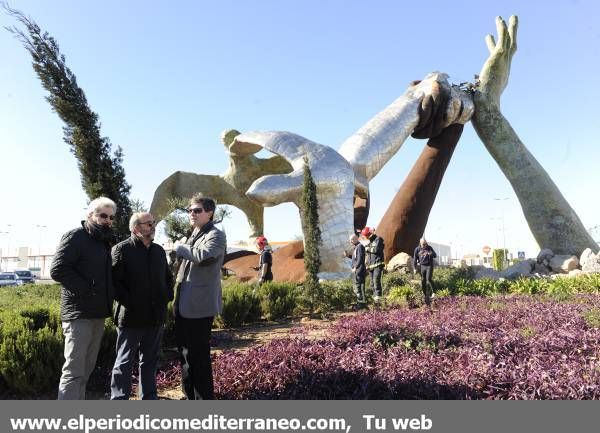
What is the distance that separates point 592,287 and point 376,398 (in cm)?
978

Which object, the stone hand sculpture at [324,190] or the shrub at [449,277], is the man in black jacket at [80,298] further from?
the stone hand sculpture at [324,190]

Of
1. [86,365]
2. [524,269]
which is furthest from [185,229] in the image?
[86,365]

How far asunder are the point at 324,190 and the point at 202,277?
11146 millimetres

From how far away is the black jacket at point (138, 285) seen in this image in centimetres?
377

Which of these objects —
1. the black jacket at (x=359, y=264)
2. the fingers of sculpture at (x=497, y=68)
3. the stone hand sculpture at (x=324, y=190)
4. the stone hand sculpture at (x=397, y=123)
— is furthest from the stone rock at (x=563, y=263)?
the black jacket at (x=359, y=264)

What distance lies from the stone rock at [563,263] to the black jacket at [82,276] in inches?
647

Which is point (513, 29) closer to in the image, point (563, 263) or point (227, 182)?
point (563, 263)

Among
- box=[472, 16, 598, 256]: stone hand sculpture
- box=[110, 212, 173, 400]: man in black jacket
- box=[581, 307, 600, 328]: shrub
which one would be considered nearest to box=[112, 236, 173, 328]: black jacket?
box=[110, 212, 173, 400]: man in black jacket

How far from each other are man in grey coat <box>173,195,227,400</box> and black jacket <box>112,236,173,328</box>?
16 centimetres

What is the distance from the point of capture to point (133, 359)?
3.85 metres

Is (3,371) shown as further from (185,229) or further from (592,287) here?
(185,229)

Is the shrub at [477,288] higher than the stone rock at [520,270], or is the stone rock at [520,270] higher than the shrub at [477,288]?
the stone rock at [520,270]

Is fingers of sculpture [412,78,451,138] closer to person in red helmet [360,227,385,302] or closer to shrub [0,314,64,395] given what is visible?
person in red helmet [360,227,385,302]

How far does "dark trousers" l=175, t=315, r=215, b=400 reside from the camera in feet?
12.3
